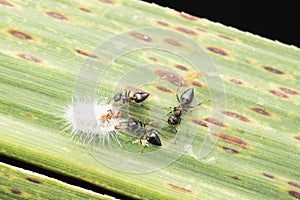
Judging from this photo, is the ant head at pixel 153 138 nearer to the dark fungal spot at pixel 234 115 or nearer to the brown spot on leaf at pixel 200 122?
the brown spot on leaf at pixel 200 122

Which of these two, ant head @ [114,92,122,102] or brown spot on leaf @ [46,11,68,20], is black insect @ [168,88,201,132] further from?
brown spot on leaf @ [46,11,68,20]

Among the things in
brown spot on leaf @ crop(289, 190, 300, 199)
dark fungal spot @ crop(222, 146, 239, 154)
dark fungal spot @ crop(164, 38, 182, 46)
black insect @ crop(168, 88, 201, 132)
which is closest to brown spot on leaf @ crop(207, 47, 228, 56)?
dark fungal spot @ crop(164, 38, 182, 46)

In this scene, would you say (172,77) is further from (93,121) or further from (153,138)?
(93,121)

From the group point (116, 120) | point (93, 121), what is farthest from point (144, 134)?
point (93, 121)

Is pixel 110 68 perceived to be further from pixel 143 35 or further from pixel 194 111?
pixel 194 111

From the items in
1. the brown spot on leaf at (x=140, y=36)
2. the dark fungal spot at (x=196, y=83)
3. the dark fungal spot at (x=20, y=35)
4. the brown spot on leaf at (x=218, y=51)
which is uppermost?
the brown spot on leaf at (x=218, y=51)

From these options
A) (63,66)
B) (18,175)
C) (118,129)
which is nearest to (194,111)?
(118,129)

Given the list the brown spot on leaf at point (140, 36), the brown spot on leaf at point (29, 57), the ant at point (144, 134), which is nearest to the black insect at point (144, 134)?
the ant at point (144, 134)
